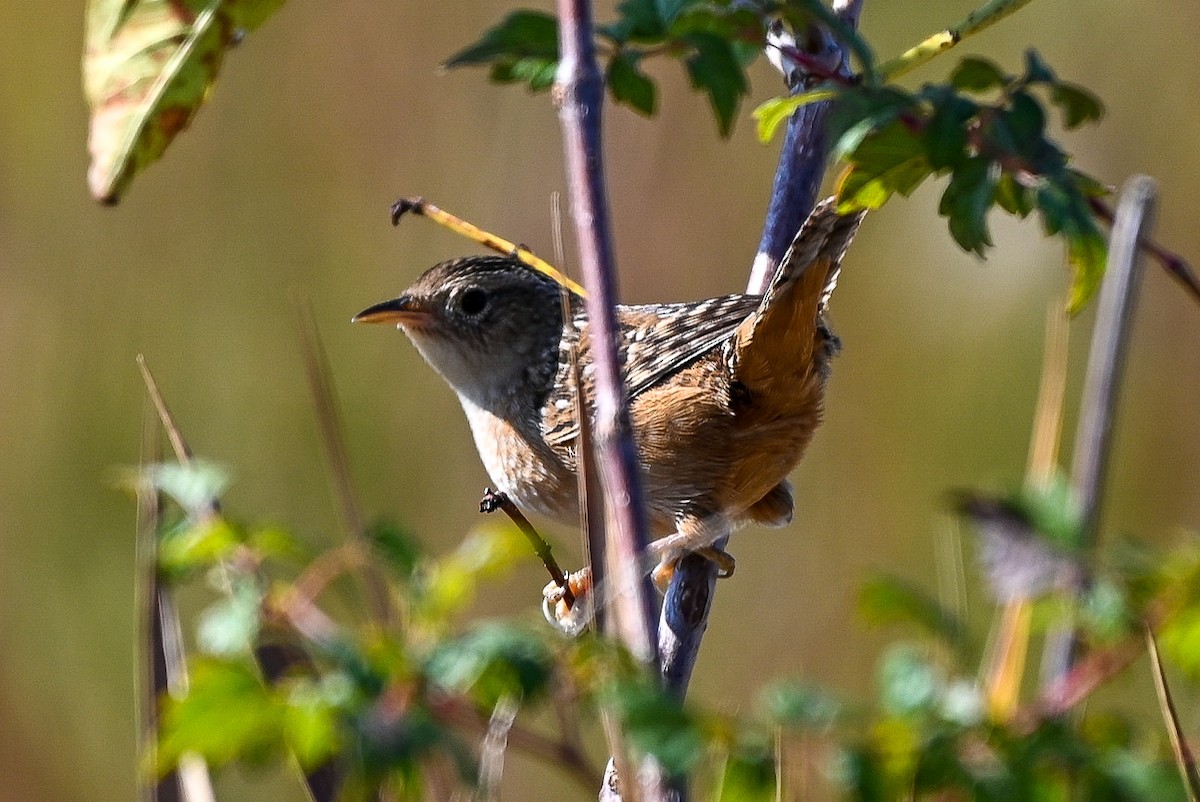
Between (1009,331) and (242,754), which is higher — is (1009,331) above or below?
below

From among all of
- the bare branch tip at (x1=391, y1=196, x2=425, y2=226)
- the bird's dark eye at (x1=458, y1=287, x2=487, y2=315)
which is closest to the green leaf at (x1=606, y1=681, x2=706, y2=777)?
the bare branch tip at (x1=391, y1=196, x2=425, y2=226)

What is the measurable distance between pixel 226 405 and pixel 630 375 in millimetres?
2739

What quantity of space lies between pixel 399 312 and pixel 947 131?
7.58 feet

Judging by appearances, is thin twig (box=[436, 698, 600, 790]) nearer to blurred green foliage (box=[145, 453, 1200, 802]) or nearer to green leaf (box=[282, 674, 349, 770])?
blurred green foliage (box=[145, 453, 1200, 802])

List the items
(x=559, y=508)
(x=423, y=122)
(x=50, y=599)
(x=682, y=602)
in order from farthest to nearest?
(x=423, y=122) → (x=50, y=599) → (x=559, y=508) → (x=682, y=602)

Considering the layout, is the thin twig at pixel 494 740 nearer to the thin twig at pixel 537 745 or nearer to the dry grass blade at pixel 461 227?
the thin twig at pixel 537 745

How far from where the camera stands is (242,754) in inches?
51.4

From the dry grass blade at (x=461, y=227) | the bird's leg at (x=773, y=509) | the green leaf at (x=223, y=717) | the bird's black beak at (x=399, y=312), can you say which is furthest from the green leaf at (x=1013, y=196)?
the bird's black beak at (x=399, y=312)

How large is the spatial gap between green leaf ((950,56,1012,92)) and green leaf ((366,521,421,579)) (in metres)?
0.93

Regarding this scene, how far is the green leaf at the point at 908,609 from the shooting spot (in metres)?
1.52

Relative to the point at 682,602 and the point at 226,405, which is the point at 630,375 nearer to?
the point at 682,602

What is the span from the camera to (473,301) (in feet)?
12.9

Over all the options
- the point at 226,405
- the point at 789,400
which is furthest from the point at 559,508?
the point at 226,405

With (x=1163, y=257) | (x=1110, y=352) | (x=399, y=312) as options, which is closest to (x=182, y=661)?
(x=1110, y=352)
